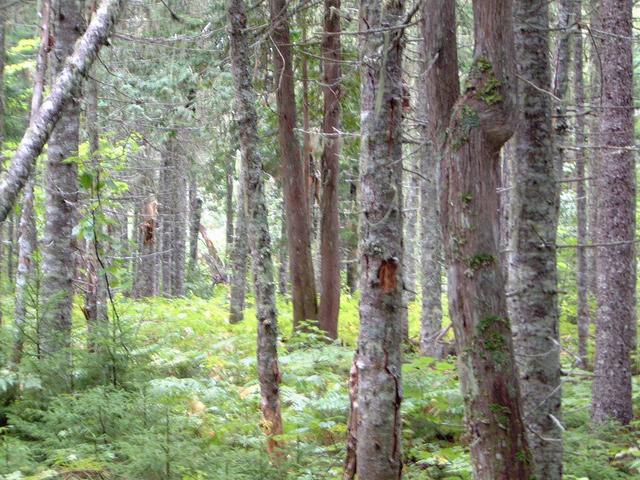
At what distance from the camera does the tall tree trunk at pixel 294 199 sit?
12329mm

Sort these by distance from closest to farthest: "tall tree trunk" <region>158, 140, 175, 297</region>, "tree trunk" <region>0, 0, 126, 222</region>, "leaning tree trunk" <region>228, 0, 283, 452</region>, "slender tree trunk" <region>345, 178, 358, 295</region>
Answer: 1. "tree trunk" <region>0, 0, 126, 222</region>
2. "leaning tree trunk" <region>228, 0, 283, 452</region>
3. "slender tree trunk" <region>345, 178, 358, 295</region>
4. "tall tree trunk" <region>158, 140, 175, 297</region>

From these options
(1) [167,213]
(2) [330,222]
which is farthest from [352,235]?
(2) [330,222]

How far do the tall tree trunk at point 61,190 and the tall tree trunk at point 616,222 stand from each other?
6.99 metres

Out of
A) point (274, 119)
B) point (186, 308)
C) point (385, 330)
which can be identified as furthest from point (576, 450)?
point (186, 308)

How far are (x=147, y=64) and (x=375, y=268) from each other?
44.4ft

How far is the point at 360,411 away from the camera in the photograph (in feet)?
17.4

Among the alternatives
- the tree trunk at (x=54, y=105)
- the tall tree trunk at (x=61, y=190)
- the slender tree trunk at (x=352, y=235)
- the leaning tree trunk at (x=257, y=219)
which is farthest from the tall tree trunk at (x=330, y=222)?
the tree trunk at (x=54, y=105)

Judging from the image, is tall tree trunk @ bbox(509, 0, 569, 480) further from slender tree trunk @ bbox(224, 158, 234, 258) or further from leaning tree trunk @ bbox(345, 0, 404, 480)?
slender tree trunk @ bbox(224, 158, 234, 258)

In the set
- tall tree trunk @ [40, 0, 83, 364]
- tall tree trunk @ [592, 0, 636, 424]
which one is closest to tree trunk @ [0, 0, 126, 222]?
tall tree trunk @ [40, 0, 83, 364]

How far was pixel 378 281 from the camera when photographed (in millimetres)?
5254

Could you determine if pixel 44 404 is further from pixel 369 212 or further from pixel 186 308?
pixel 186 308

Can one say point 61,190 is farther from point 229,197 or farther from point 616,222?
point 229,197

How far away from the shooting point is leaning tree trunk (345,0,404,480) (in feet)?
17.2

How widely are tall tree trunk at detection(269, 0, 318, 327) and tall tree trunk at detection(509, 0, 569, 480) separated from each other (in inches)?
269
